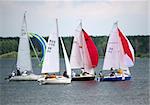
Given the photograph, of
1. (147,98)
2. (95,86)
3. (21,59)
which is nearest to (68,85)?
(95,86)

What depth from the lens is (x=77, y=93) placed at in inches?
1459

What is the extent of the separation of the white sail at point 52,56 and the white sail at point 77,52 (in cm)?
235

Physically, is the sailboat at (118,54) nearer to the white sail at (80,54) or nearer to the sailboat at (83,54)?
the sailboat at (83,54)

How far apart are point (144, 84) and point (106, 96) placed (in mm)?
9662

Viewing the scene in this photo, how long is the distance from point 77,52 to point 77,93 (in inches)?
278

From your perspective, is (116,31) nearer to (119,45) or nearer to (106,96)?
(119,45)

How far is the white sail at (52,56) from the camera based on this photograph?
41.0 meters

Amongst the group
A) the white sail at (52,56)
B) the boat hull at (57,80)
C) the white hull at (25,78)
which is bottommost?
the boat hull at (57,80)

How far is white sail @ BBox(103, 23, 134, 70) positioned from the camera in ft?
143

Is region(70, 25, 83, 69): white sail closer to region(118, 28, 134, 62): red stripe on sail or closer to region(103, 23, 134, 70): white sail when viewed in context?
region(103, 23, 134, 70): white sail

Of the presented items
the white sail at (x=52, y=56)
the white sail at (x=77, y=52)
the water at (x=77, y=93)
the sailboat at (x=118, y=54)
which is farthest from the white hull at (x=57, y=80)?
the sailboat at (x=118, y=54)

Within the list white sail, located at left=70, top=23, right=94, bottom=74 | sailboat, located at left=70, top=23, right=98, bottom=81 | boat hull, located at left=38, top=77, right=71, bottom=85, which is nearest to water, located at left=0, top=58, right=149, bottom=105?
boat hull, located at left=38, top=77, right=71, bottom=85

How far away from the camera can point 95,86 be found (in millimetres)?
41375

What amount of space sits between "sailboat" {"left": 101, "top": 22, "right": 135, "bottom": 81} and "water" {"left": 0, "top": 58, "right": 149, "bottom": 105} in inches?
34.5
